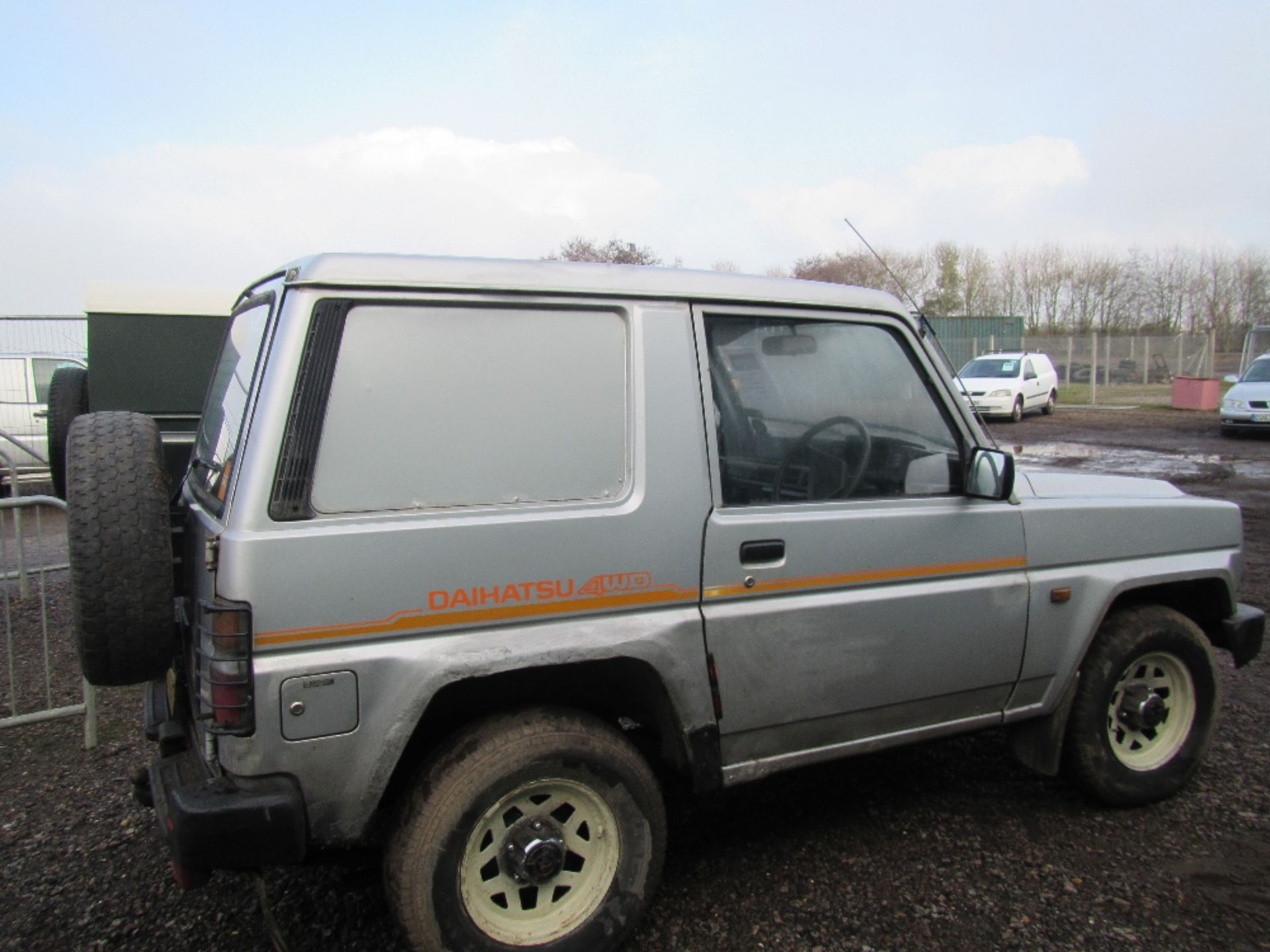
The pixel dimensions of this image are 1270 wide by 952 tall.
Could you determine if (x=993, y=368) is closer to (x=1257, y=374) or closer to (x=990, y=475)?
(x=1257, y=374)

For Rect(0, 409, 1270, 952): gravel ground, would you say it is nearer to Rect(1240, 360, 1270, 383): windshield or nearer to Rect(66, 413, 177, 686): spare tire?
Rect(66, 413, 177, 686): spare tire

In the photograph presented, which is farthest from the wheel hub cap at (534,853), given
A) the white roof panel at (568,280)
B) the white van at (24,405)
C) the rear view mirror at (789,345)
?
the white van at (24,405)

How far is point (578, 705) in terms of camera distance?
9.29ft

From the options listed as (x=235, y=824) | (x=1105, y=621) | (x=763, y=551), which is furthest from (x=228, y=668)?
(x=1105, y=621)

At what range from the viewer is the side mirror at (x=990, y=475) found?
10.2ft

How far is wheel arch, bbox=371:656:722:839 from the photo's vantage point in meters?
2.61

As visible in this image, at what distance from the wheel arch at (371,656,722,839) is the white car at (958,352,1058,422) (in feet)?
67.8

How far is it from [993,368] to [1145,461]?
29.3 ft

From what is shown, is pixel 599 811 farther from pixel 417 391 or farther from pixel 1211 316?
pixel 1211 316

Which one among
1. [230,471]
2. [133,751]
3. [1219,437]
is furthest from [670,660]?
[1219,437]

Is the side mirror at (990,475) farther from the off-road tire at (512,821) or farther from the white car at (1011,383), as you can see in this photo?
the white car at (1011,383)

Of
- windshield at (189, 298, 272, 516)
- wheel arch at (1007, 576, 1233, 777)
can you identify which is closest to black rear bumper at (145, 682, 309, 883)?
windshield at (189, 298, 272, 516)

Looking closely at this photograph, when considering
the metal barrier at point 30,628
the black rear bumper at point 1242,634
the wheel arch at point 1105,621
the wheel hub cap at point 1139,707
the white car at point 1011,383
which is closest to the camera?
the wheel arch at point 1105,621

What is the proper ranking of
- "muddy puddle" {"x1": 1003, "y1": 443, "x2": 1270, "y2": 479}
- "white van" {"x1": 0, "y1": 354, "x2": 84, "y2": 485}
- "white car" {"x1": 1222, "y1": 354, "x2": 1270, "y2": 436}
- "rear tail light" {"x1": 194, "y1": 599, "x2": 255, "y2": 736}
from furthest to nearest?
1. "white car" {"x1": 1222, "y1": 354, "x2": 1270, "y2": 436}
2. "muddy puddle" {"x1": 1003, "y1": 443, "x2": 1270, "y2": 479}
3. "white van" {"x1": 0, "y1": 354, "x2": 84, "y2": 485}
4. "rear tail light" {"x1": 194, "y1": 599, "x2": 255, "y2": 736}
